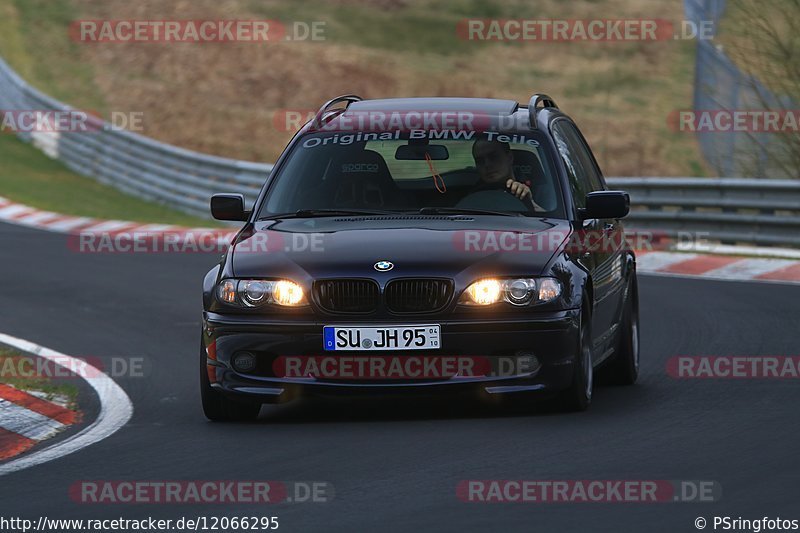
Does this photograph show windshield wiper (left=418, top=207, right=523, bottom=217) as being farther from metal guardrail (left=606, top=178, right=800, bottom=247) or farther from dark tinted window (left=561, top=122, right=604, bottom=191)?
metal guardrail (left=606, top=178, right=800, bottom=247)

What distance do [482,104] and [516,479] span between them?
384 cm

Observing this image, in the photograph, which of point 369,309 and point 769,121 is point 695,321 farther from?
point 769,121

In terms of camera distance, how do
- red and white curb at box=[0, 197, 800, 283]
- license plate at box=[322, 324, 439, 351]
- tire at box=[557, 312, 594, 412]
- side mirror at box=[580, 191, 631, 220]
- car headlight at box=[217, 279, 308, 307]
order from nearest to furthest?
license plate at box=[322, 324, 439, 351], car headlight at box=[217, 279, 308, 307], tire at box=[557, 312, 594, 412], side mirror at box=[580, 191, 631, 220], red and white curb at box=[0, 197, 800, 283]

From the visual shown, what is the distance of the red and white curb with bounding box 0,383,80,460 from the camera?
8.55 m

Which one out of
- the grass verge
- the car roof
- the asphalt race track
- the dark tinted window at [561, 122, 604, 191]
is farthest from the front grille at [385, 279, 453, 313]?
the grass verge

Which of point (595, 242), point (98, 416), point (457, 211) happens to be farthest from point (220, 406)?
point (595, 242)

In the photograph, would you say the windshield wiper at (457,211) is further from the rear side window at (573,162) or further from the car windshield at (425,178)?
the rear side window at (573,162)

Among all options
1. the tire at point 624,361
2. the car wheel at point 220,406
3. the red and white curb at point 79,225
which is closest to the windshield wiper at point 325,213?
the car wheel at point 220,406

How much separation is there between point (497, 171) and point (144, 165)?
18517 millimetres

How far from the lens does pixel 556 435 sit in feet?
26.7

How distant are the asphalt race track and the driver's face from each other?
1.28 m

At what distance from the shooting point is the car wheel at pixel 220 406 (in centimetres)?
894

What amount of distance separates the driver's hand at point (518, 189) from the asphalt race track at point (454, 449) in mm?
1213

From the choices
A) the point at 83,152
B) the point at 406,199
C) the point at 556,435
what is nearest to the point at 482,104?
the point at 406,199
